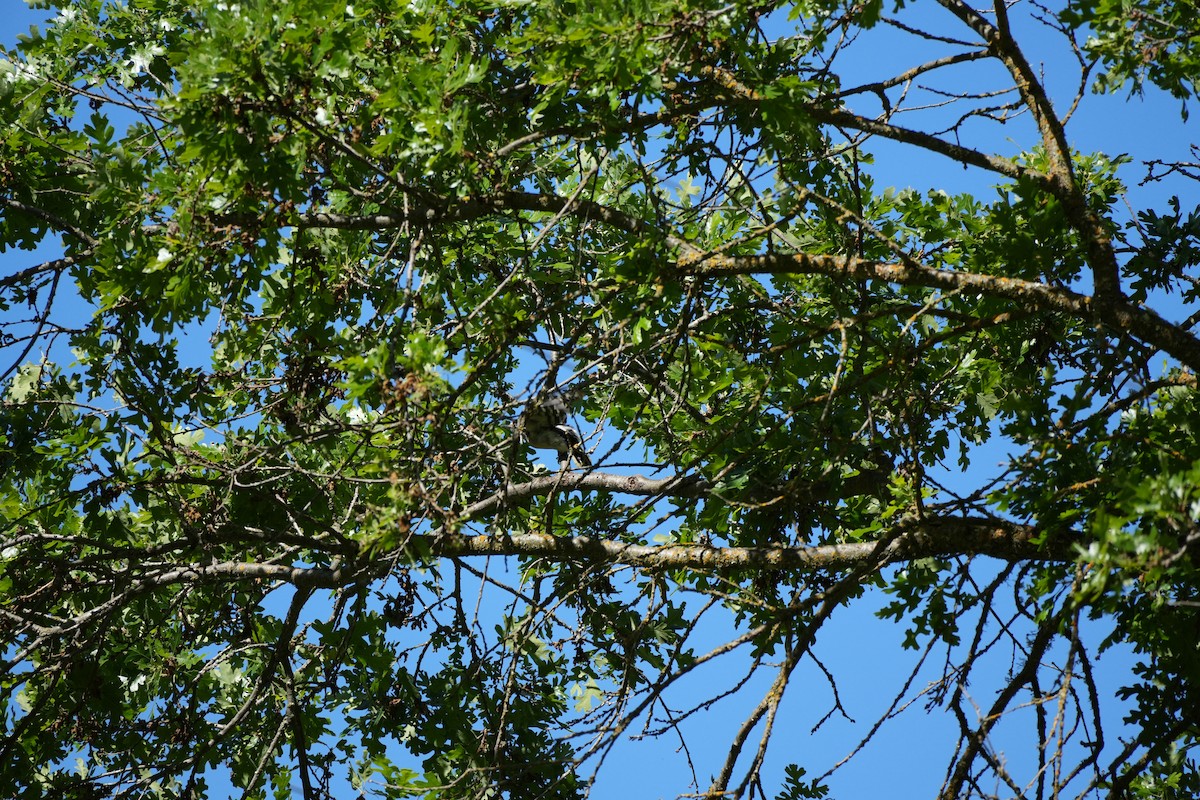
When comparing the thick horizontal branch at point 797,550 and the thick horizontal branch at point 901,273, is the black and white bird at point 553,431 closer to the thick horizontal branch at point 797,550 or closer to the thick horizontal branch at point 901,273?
the thick horizontal branch at point 797,550

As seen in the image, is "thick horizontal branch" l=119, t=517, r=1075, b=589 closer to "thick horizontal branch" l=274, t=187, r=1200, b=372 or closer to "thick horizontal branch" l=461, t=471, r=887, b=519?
"thick horizontal branch" l=461, t=471, r=887, b=519

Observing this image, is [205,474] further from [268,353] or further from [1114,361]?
[1114,361]

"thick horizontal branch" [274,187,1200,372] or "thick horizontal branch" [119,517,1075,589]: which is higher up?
"thick horizontal branch" [274,187,1200,372]

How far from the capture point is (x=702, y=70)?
3793mm

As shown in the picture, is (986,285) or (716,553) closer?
(986,285)

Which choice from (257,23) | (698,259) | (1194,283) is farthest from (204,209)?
(1194,283)

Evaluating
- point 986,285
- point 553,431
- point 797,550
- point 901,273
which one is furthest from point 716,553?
point 553,431

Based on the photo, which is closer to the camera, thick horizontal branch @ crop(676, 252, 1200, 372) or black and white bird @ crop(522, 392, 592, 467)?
thick horizontal branch @ crop(676, 252, 1200, 372)

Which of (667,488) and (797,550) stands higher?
(667,488)

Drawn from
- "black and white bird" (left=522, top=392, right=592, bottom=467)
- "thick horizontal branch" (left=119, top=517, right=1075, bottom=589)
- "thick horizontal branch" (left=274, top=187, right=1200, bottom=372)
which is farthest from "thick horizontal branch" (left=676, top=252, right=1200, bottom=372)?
"black and white bird" (left=522, top=392, right=592, bottom=467)

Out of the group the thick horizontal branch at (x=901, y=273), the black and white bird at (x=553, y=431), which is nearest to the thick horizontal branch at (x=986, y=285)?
the thick horizontal branch at (x=901, y=273)

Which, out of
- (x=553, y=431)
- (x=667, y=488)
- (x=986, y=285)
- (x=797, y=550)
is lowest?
(x=797, y=550)

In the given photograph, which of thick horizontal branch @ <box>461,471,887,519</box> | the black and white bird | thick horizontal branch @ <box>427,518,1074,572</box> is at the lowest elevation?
thick horizontal branch @ <box>427,518,1074,572</box>

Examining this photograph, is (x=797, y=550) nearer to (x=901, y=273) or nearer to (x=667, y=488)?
(x=667, y=488)
